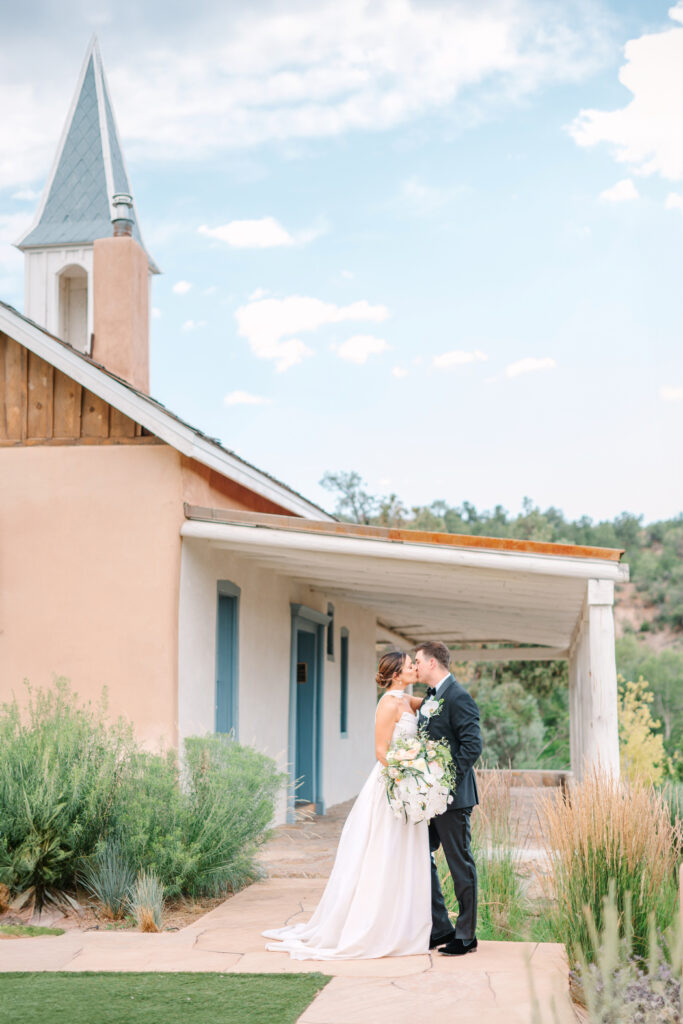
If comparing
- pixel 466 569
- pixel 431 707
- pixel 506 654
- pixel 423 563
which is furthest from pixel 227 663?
pixel 506 654

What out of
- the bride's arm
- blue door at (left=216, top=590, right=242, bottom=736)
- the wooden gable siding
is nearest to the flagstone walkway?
the bride's arm

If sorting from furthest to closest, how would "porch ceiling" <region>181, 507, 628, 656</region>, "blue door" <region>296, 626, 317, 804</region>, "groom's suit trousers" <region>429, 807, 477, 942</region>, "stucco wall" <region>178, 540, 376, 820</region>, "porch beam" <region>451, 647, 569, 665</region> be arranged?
"porch beam" <region>451, 647, 569, 665</region> < "blue door" <region>296, 626, 317, 804</region> < "stucco wall" <region>178, 540, 376, 820</region> < "porch ceiling" <region>181, 507, 628, 656</region> < "groom's suit trousers" <region>429, 807, 477, 942</region>

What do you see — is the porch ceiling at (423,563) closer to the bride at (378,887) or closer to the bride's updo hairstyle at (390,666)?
the bride's updo hairstyle at (390,666)

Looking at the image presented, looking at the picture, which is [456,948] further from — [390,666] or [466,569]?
[466,569]

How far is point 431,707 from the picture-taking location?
5.80 metres

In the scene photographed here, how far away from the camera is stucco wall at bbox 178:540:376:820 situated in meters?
9.16

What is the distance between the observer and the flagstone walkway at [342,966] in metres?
4.68

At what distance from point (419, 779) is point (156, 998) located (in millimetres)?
1667

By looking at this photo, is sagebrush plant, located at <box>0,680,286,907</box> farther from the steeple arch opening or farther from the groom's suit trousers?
the steeple arch opening

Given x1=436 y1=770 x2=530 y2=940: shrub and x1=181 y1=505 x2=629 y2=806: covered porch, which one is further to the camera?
x1=181 y1=505 x2=629 y2=806: covered porch

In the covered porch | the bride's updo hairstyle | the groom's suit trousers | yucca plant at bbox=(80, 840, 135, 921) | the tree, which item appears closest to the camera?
the groom's suit trousers

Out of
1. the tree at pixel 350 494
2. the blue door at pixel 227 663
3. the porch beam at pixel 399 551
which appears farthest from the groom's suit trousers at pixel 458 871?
the tree at pixel 350 494

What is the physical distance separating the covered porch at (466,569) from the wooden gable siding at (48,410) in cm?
101

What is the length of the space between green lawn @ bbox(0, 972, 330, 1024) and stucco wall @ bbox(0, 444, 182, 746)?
359cm
